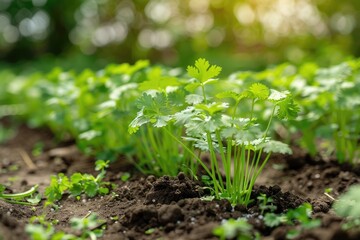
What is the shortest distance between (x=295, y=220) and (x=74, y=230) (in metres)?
0.88

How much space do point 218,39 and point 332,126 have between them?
486 centimetres

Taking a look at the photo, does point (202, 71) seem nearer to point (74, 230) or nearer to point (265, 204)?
point (265, 204)

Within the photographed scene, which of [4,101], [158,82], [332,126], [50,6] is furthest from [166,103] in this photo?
[50,6]

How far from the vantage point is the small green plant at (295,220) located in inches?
75.8

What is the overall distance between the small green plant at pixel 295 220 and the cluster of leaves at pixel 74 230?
681 millimetres

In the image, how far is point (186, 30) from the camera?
793 centimetres

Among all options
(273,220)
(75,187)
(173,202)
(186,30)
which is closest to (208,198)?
(173,202)

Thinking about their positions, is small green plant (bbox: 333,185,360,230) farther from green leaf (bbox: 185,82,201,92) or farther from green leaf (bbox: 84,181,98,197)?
green leaf (bbox: 84,181,98,197)

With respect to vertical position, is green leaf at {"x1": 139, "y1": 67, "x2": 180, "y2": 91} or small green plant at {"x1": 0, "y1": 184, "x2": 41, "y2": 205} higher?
green leaf at {"x1": 139, "y1": 67, "x2": 180, "y2": 91}

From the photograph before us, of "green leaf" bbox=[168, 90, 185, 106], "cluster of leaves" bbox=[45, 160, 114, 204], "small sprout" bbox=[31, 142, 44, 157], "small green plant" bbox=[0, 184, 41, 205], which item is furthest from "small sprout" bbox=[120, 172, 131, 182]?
"small sprout" bbox=[31, 142, 44, 157]

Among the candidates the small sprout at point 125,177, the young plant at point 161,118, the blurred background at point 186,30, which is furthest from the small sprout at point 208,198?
the blurred background at point 186,30

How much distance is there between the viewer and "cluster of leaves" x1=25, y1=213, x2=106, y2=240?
1833 millimetres

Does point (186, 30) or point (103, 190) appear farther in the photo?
point (186, 30)

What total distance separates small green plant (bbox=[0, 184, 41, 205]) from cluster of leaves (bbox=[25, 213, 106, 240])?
0.35 metres
